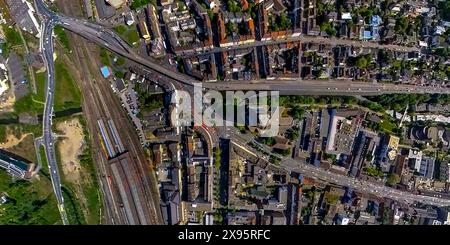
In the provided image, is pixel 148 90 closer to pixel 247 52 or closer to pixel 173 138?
pixel 173 138

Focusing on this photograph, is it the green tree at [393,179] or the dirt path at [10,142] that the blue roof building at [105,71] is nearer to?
the dirt path at [10,142]

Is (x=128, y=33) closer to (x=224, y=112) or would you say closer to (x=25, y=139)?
(x=224, y=112)

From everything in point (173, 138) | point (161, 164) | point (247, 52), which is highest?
point (247, 52)

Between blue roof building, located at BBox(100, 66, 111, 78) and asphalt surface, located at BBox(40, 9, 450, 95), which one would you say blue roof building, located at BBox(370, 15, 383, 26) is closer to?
asphalt surface, located at BBox(40, 9, 450, 95)
